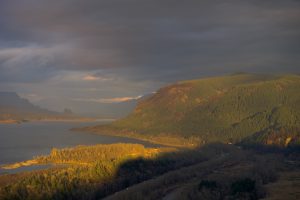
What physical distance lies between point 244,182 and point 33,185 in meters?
81.6

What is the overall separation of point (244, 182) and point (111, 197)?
51.0 metres

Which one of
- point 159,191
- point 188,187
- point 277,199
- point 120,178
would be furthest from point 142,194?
point 277,199

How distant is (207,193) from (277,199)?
82.6ft

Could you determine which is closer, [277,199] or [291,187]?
[277,199]

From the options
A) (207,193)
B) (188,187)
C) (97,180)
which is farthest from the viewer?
(97,180)

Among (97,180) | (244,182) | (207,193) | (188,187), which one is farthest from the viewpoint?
(97,180)

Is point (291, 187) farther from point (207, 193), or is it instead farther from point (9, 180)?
point (9, 180)

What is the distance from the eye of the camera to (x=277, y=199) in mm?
150875

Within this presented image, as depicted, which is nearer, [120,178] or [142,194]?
[142,194]

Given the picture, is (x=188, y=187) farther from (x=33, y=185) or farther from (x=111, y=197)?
(x=33, y=185)

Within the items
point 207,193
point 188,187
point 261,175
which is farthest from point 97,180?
point 261,175

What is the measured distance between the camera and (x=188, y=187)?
563 feet

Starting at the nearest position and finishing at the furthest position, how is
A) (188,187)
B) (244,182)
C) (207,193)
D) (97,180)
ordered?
(207,193) → (244,182) → (188,187) → (97,180)

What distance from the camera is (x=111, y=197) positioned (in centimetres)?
15988
